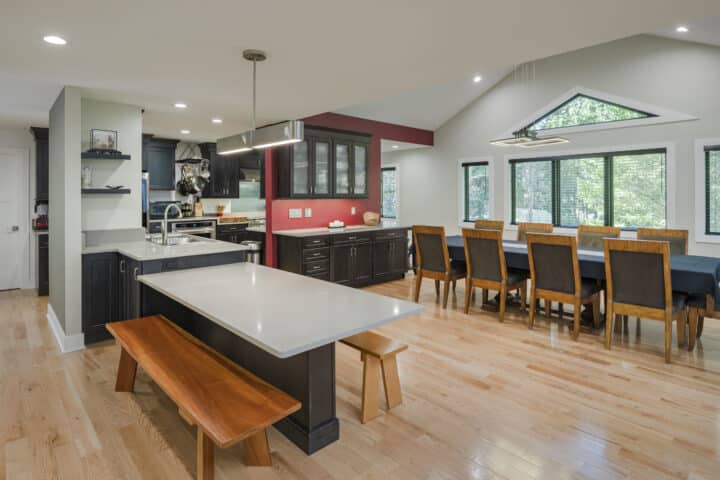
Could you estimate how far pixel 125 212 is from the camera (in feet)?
14.3

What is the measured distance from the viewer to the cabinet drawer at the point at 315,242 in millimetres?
5500

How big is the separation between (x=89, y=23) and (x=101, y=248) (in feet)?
7.42

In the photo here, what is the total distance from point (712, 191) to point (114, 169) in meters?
7.08

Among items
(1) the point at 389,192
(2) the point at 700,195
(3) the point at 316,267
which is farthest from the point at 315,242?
(2) the point at 700,195

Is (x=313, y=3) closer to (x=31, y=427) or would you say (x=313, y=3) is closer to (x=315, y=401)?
(x=315, y=401)

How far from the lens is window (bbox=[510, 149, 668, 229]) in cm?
596

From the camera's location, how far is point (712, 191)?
5.42 meters

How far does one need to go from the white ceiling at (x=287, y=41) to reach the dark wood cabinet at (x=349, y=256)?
2.13 meters

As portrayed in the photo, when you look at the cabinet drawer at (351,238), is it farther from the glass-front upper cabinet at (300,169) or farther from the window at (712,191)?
the window at (712,191)

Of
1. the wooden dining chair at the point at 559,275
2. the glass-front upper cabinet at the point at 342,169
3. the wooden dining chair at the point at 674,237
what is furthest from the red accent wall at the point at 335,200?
the wooden dining chair at the point at 674,237

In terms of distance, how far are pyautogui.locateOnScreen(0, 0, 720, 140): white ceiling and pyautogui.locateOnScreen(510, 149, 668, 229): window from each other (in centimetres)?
407

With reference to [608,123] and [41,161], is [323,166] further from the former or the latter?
[608,123]

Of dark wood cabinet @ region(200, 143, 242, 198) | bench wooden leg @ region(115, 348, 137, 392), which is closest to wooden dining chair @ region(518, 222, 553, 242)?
bench wooden leg @ region(115, 348, 137, 392)

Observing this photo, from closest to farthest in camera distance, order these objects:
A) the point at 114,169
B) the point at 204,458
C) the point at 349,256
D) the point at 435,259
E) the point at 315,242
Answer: the point at 204,458 < the point at 114,169 < the point at 435,259 < the point at 315,242 < the point at 349,256
